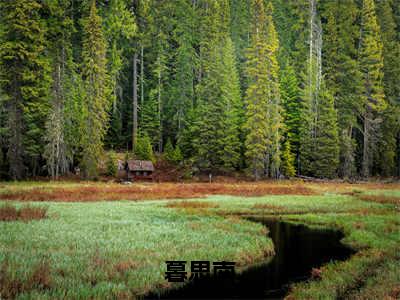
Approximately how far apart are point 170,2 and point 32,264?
52232mm

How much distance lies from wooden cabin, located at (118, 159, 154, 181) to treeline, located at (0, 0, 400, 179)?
9.42 ft

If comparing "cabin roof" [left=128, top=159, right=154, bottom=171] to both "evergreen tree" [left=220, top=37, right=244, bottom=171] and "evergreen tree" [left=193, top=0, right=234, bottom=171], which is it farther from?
"evergreen tree" [left=220, top=37, right=244, bottom=171]

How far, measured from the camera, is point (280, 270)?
11.8 metres

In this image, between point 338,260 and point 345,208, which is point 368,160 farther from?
point 338,260

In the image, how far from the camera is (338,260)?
12555 mm

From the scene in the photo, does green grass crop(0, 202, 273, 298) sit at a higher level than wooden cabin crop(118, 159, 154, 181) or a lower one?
lower

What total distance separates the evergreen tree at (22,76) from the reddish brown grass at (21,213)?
20046 millimetres

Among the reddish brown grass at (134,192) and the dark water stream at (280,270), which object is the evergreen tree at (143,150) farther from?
the dark water stream at (280,270)

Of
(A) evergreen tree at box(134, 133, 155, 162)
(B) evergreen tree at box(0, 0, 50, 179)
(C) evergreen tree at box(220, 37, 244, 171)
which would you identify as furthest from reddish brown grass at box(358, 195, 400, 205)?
(B) evergreen tree at box(0, 0, 50, 179)

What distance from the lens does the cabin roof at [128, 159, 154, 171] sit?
135 feet

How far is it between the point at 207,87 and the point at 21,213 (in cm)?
3374

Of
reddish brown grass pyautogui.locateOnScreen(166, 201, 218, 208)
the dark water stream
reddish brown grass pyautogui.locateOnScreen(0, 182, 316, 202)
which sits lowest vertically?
the dark water stream

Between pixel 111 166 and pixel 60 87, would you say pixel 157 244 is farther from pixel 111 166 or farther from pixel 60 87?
pixel 60 87

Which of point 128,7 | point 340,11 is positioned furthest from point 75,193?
point 340,11
